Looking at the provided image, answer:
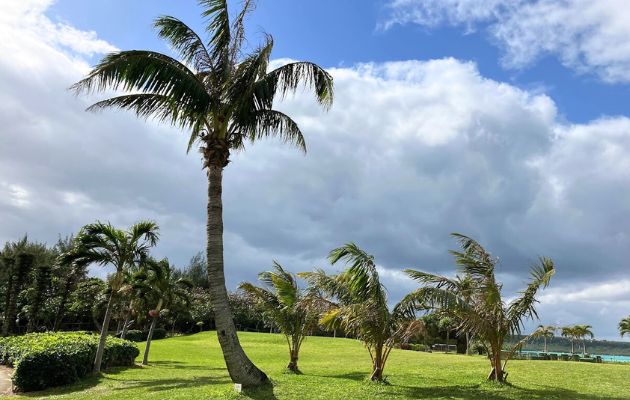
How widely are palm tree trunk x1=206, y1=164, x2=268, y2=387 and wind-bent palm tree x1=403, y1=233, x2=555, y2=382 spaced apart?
4658mm

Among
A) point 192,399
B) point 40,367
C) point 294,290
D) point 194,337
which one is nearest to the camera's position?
point 192,399

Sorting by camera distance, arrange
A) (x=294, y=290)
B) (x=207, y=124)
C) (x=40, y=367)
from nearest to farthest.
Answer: (x=207, y=124), (x=40, y=367), (x=294, y=290)

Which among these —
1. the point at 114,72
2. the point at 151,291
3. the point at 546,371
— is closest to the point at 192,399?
the point at 114,72

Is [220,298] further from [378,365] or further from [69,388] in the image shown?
[69,388]

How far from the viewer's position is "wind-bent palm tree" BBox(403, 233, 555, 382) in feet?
44.0

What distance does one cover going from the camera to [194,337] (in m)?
53.7

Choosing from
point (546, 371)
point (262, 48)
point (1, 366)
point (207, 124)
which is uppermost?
point (262, 48)

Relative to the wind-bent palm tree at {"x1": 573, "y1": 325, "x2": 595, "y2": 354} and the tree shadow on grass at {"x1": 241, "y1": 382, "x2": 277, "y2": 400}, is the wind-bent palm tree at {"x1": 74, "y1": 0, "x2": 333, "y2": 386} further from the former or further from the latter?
the wind-bent palm tree at {"x1": 573, "y1": 325, "x2": 595, "y2": 354}

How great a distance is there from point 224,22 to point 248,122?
8.68ft

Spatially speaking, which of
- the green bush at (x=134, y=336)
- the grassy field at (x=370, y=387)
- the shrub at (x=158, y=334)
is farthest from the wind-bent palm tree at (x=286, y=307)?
the shrub at (x=158, y=334)

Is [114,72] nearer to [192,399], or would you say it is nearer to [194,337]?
[192,399]

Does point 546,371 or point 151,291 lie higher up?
point 151,291

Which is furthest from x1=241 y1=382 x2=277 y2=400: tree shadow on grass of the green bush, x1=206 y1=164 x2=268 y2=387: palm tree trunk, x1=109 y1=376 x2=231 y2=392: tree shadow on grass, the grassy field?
the green bush

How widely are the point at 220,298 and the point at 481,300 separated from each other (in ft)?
23.2
